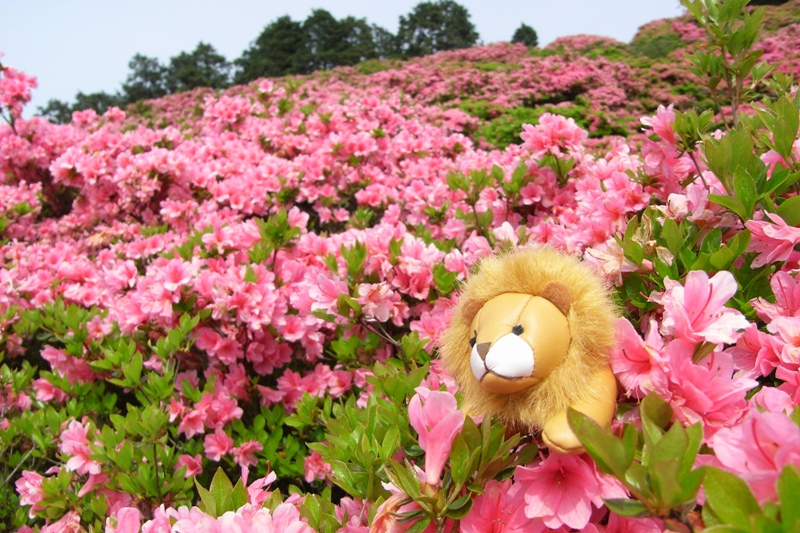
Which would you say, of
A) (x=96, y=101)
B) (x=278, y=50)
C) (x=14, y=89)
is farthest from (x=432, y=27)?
(x=14, y=89)

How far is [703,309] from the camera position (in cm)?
91

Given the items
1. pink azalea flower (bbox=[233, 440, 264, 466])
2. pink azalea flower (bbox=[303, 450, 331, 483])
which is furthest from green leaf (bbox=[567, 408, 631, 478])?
pink azalea flower (bbox=[233, 440, 264, 466])

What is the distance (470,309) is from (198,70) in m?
33.6

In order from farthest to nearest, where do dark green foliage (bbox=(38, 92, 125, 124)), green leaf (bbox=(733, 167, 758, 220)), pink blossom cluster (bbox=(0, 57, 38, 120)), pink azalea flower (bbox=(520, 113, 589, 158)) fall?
dark green foliage (bbox=(38, 92, 125, 124)) < pink blossom cluster (bbox=(0, 57, 38, 120)) < pink azalea flower (bbox=(520, 113, 589, 158)) < green leaf (bbox=(733, 167, 758, 220))

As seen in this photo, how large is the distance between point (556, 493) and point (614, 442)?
241 millimetres

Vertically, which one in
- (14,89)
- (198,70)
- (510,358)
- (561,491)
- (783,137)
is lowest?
(561,491)

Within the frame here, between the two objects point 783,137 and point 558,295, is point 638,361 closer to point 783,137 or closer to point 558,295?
point 558,295

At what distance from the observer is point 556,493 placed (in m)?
0.86

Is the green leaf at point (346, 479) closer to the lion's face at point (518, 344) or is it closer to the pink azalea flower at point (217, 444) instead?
the lion's face at point (518, 344)

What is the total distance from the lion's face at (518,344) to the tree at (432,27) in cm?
3737

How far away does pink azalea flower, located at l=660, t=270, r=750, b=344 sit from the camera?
0.88 meters

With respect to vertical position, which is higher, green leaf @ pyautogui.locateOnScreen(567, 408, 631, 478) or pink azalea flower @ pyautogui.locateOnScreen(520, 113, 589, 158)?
pink azalea flower @ pyautogui.locateOnScreen(520, 113, 589, 158)

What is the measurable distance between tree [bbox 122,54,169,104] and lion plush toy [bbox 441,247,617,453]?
33.2 metres

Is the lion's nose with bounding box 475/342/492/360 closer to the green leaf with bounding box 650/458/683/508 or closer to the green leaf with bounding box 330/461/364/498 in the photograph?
the green leaf with bounding box 650/458/683/508
